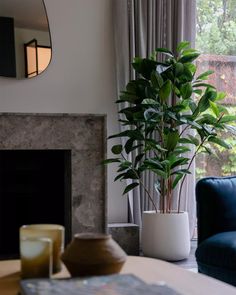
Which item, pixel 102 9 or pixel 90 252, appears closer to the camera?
pixel 90 252

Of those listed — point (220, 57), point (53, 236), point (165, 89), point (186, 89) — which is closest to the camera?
point (53, 236)

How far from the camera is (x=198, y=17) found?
4.28 meters

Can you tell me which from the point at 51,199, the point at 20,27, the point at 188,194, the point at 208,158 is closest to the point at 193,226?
the point at 188,194

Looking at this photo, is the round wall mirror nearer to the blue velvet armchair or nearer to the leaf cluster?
the leaf cluster

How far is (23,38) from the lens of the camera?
143 inches

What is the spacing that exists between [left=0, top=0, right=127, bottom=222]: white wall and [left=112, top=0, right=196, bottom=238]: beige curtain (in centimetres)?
8

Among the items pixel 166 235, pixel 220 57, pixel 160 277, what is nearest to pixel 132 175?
pixel 166 235

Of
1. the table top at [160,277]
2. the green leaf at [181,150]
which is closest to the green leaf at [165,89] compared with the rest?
the green leaf at [181,150]

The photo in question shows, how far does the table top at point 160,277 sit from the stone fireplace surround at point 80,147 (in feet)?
6.55

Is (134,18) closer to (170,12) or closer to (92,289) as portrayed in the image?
(170,12)

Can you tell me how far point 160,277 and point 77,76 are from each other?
2614 mm

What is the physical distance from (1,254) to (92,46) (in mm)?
1694

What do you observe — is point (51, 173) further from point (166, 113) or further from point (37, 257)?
point (37, 257)

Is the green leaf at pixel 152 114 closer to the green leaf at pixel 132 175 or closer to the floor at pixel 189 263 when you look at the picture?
the green leaf at pixel 132 175
